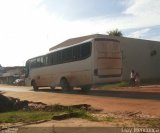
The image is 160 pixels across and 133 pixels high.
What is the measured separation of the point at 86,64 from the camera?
2316 centimetres

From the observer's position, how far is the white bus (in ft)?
73.6

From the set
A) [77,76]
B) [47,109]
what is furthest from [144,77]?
[47,109]

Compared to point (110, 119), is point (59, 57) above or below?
above

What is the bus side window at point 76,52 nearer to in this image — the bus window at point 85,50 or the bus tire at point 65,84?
the bus window at point 85,50

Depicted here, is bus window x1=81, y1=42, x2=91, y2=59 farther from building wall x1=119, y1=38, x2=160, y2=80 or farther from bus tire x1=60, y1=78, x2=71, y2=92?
building wall x1=119, y1=38, x2=160, y2=80

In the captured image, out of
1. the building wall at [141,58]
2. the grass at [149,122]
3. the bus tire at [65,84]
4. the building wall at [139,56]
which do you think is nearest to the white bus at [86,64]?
the bus tire at [65,84]

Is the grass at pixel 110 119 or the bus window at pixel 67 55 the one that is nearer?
the grass at pixel 110 119

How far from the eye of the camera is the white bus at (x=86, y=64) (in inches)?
883

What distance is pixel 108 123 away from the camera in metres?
10.6

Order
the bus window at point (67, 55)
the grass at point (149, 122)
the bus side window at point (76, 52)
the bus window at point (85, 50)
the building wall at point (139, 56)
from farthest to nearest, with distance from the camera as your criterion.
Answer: the building wall at point (139, 56)
the bus window at point (67, 55)
the bus side window at point (76, 52)
the bus window at point (85, 50)
the grass at point (149, 122)

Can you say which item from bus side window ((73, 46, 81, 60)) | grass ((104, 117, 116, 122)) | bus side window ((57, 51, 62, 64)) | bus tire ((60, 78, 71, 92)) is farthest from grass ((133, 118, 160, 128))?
bus side window ((57, 51, 62, 64))

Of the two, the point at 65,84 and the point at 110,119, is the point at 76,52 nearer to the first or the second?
the point at 65,84

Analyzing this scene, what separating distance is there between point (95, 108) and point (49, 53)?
50.2ft

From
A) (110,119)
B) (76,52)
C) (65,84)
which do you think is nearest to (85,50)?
(76,52)
